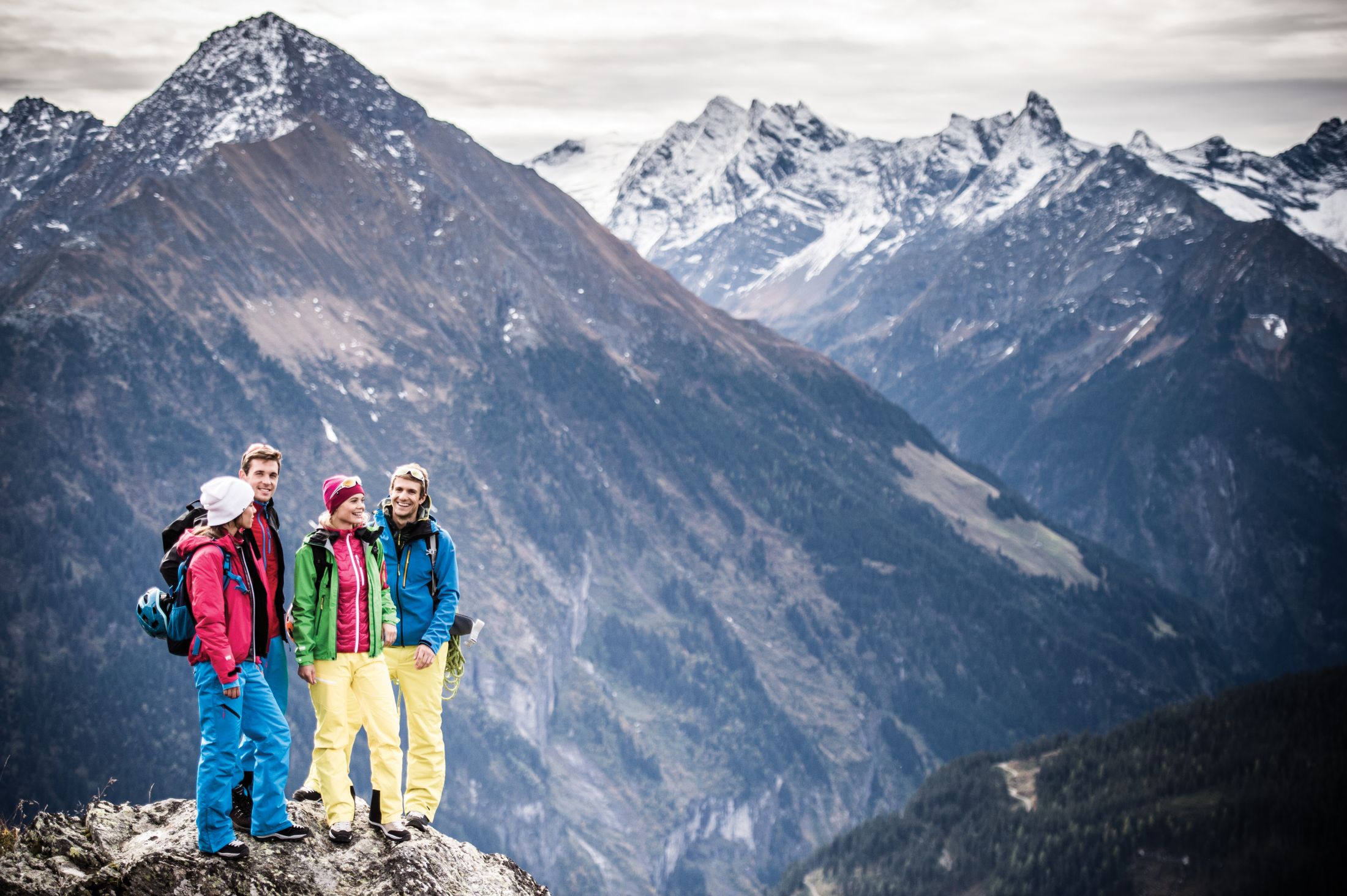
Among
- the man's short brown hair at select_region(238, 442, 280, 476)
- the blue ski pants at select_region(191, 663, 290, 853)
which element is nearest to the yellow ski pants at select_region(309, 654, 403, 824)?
the blue ski pants at select_region(191, 663, 290, 853)

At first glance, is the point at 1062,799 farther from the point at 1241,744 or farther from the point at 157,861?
the point at 157,861

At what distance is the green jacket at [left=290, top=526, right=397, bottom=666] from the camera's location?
1873 centimetres

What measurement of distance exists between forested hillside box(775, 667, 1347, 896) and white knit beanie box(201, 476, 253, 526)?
17415 centimetres

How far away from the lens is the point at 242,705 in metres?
18.1

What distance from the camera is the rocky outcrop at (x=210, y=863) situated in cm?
1577

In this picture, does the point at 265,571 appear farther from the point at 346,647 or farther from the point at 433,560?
the point at 433,560

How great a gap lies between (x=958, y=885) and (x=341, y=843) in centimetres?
18466

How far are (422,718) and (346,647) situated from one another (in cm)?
206

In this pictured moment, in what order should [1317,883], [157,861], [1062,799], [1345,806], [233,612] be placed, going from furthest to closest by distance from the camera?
[1062,799], [1345,806], [1317,883], [233,612], [157,861]

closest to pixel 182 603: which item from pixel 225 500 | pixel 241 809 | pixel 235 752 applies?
pixel 225 500

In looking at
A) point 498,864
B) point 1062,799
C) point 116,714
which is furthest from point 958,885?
point 498,864

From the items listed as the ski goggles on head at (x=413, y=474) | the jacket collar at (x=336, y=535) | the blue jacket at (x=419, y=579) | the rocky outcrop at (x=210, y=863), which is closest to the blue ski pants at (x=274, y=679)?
the rocky outcrop at (x=210, y=863)

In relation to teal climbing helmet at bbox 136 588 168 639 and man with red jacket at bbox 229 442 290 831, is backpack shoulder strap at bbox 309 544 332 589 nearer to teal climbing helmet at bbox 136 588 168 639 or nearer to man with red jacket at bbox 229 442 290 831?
man with red jacket at bbox 229 442 290 831

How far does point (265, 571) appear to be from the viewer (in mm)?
18312
